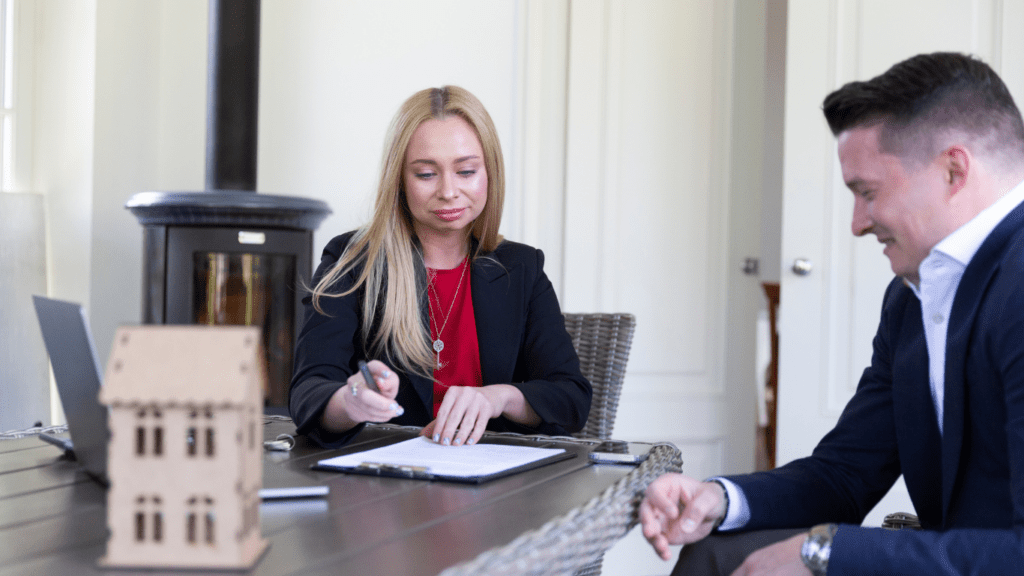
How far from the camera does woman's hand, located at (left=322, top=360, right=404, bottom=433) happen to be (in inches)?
46.8

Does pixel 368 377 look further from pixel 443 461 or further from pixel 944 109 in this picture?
pixel 944 109

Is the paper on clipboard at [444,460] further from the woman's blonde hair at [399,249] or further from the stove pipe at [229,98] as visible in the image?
the stove pipe at [229,98]

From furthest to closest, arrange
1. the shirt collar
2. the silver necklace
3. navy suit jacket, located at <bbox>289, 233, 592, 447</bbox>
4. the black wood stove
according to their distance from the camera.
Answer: the black wood stove < the silver necklace < navy suit jacket, located at <bbox>289, 233, 592, 447</bbox> < the shirt collar

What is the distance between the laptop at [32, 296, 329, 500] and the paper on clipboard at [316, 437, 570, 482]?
83mm

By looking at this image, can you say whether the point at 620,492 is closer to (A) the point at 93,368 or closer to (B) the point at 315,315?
(A) the point at 93,368

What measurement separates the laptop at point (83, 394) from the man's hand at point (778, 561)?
0.48 metres

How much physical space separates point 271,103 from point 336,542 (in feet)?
9.93

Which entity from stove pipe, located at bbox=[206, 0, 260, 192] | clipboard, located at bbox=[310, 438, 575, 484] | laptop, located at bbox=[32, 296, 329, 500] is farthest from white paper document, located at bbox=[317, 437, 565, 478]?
stove pipe, located at bbox=[206, 0, 260, 192]

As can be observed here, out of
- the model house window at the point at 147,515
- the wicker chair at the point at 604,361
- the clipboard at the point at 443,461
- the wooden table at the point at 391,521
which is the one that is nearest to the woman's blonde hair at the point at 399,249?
the wicker chair at the point at 604,361

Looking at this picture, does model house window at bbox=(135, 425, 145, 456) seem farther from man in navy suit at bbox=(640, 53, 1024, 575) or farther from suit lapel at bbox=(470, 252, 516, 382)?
suit lapel at bbox=(470, 252, 516, 382)

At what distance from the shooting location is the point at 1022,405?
3.08ft

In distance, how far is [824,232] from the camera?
2.94m

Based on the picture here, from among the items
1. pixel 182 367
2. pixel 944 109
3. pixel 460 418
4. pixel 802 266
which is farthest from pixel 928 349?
pixel 802 266

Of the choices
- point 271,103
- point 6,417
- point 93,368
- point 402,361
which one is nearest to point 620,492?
point 93,368
